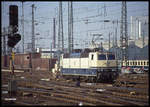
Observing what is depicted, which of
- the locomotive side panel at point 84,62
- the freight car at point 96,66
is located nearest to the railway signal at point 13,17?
the freight car at point 96,66

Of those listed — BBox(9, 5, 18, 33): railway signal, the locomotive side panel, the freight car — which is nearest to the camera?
BBox(9, 5, 18, 33): railway signal

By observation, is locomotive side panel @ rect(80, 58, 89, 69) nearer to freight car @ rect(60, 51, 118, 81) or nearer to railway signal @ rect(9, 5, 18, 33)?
freight car @ rect(60, 51, 118, 81)

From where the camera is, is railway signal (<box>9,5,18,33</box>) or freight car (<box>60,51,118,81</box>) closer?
railway signal (<box>9,5,18,33</box>)

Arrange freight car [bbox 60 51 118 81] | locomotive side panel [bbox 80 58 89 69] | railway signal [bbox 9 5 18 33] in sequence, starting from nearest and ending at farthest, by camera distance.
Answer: railway signal [bbox 9 5 18 33]
freight car [bbox 60 51 118 81]
locomotive side panel [bbox 80 58 89 69]

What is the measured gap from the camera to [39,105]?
13.4m

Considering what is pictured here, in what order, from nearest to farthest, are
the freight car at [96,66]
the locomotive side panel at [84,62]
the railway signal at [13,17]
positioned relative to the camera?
the railway signal at [13,17] < the freight car at [96,66] < the locomotive side panel at [84,62]

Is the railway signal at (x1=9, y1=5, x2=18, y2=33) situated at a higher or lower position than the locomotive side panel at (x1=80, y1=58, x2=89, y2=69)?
higher

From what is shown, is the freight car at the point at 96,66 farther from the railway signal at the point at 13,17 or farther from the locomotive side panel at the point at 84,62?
the railway signal at the point at 13,17

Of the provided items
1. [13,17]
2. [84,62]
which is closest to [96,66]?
[84,62]

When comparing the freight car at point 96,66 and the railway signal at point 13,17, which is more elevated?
the railway signal at point 13,17

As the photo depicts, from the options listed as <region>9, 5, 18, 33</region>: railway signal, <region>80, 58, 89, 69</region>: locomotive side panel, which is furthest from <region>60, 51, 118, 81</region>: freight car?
<region>9, 5, 18, 33</region>: railway signal

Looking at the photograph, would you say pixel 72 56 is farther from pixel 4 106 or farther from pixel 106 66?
pixel 4 106

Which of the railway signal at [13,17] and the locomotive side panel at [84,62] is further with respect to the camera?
the locomotive side panel at [84,62]

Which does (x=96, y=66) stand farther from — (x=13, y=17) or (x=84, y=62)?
(x=13, y=17)
